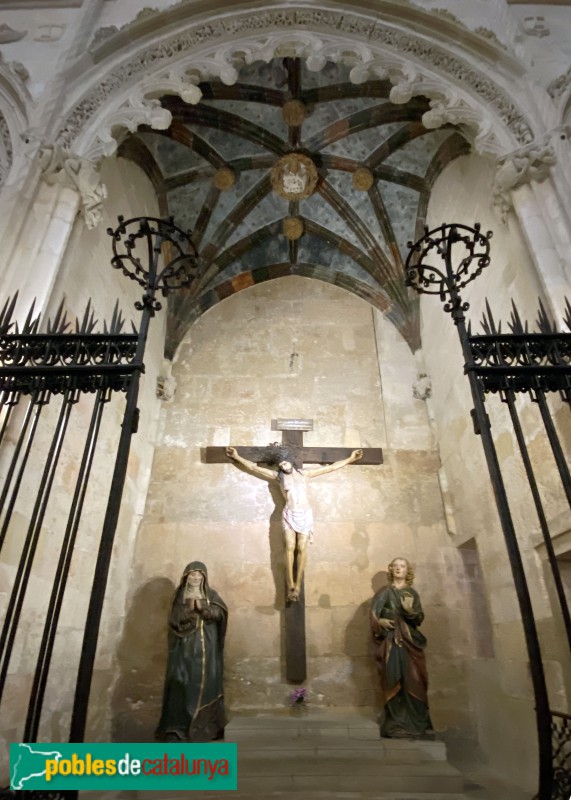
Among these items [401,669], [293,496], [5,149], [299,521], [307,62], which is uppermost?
[307,62]

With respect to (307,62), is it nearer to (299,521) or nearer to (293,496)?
(293,496)

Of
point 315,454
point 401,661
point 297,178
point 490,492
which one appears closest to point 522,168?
point 490,492

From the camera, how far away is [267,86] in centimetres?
663

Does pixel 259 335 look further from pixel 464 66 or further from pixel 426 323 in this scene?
pixel 464 66

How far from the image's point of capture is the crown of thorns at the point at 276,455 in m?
6.53

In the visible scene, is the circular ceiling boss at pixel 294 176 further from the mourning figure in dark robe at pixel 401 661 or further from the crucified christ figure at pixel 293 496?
the mourning figure in dark robe at pixel 401 661

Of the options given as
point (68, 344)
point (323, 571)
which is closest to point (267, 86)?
point (68, 344)

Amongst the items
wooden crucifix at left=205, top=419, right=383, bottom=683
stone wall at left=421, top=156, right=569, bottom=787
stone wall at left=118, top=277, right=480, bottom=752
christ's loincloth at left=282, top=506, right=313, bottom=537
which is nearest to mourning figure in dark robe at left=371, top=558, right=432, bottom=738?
stone wall at left=118, top=277, right=480, bottom=752

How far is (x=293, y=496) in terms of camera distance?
6.14 metres

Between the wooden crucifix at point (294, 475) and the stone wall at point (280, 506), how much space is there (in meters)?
0.17

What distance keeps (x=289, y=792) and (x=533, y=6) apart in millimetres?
7987

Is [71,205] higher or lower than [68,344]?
higher

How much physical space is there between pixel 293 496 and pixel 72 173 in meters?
4.13

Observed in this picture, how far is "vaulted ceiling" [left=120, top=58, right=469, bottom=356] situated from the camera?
21.8 ft
